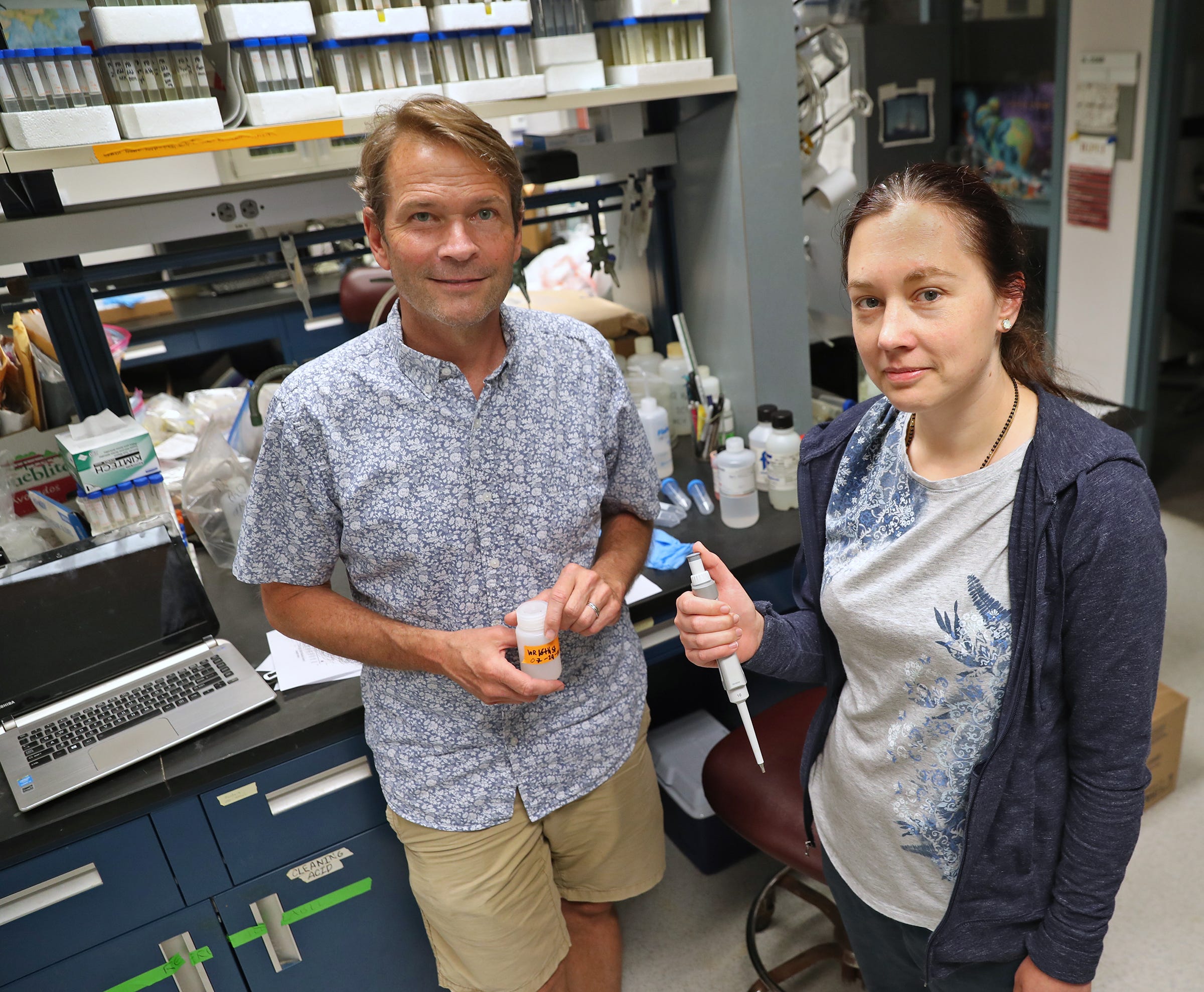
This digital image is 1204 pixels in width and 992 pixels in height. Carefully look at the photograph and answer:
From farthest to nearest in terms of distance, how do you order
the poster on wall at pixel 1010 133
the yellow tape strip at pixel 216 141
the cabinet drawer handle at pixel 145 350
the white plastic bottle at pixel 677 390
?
1. the poster on wall at pixel 1010 133
2. the cabinet drawer handle at pixel 145 350
3. the white plastic bottle at pixel 677 390
4. the yellow tape strip at pixel 216 141

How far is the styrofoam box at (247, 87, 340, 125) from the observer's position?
1.66 meters

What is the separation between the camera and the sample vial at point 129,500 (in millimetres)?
1843

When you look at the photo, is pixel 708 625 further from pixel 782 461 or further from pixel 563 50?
pixel 563 50

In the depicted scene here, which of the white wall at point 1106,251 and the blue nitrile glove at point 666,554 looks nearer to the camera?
the blue nitrile glove at point 666,554

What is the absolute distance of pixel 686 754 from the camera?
2223mm

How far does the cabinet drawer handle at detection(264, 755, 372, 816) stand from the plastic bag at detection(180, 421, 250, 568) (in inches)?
26.0

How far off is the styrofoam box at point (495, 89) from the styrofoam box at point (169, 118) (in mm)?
429

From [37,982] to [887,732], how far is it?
1.40m

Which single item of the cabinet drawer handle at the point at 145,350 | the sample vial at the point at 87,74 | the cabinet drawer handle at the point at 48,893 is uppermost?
the sample vial at the point at 87,74

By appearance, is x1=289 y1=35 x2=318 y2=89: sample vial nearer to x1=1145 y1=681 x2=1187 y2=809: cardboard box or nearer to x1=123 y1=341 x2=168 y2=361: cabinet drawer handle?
x1=1145 y1=681 x2=1187 y2=809: cardboard box

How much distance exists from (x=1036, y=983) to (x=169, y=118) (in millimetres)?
1813

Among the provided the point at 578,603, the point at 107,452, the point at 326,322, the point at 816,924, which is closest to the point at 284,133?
the point at 107,452

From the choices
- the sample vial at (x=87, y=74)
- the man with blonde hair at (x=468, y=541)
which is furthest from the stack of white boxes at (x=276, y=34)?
the man with blonde hair at (x=468, y=541)

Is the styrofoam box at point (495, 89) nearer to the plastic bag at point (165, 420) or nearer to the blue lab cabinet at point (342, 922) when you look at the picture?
the plastic bag at point (165, 420)
